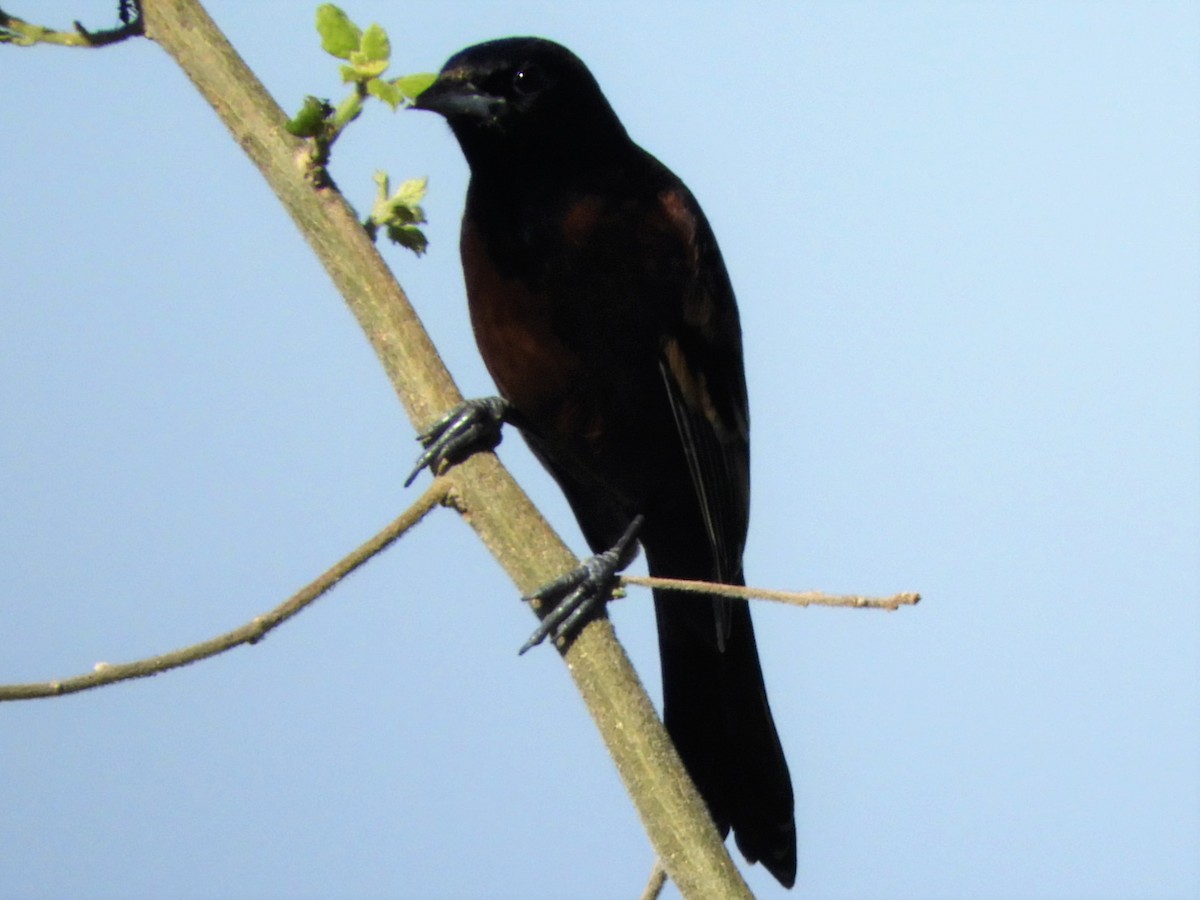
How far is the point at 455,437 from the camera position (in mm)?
2332

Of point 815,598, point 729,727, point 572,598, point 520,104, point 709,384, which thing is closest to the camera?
point 815,598

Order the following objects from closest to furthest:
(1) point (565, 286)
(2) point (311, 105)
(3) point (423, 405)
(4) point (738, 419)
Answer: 1. (2) point (311, 105)
2. (3) point (423, 405)
3. (1) point (565, 286)
4. (4) point (738, 419)

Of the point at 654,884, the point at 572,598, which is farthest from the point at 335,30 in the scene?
the point at 654,884

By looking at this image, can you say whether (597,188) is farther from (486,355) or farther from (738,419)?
(738,419)

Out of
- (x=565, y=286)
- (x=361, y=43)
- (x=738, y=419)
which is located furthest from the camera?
(x=738, y=419)

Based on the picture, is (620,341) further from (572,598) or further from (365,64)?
(365,64)

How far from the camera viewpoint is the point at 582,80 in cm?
344

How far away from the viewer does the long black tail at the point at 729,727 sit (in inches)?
141

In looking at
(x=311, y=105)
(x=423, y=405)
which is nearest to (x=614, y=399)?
(x=423, y=405)

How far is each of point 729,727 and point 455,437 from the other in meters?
1.70

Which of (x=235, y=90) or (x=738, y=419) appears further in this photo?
(x=738, y=419)

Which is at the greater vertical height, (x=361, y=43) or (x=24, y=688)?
(x=361, y=43)

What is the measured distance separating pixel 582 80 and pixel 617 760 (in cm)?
193

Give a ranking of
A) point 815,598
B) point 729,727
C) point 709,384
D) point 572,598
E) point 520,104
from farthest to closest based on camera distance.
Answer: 1. point 729,727
2. point 709,384
3. point 520,104
4. point 572,598
5. point 815,598
